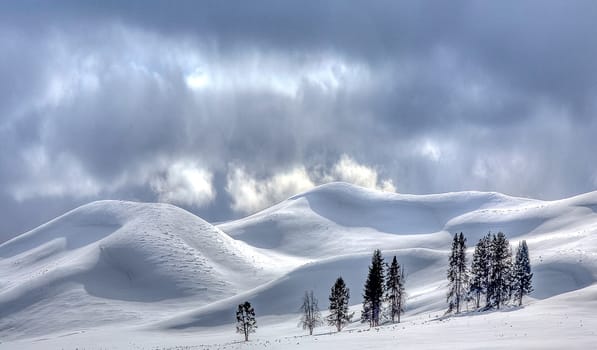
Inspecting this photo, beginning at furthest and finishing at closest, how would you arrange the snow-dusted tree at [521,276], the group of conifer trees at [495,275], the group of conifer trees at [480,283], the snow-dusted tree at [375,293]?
the snow-dusted tree at [375,293], the group of conifer trees at [480,283], the group of conifer trees at [495,275], the snow-dusted tree at [521,276]

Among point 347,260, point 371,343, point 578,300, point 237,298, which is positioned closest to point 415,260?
point 347,260

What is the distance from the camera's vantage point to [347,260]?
166625 millimetres

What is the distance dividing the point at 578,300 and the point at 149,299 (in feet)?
395

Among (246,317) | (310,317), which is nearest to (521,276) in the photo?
(310,317)

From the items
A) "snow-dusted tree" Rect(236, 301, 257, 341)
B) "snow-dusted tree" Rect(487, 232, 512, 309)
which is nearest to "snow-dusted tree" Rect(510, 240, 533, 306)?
"snow-dusted tree" Rect(487, 232, 512, 309)

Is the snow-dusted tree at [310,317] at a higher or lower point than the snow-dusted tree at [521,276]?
lower

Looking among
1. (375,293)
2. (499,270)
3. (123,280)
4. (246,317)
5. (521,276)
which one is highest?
(123,280)

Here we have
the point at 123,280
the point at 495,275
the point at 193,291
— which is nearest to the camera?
the point at 495,275

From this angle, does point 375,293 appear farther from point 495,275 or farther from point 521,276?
point 521,276

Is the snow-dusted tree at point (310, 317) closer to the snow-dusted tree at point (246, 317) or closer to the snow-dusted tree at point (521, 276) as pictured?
the snow-dusted tree at point (246, 317)

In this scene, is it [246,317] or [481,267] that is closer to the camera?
[481,267]

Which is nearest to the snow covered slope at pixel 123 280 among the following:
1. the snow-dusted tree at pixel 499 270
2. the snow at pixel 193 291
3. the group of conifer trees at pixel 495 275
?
the snow at pixel 193 291

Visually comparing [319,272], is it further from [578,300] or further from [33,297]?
[578,300]

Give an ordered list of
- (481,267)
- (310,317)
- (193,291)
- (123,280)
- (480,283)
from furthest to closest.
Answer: (123,280)
(193,291)
(310,317)
(480,283)
(481,267)
